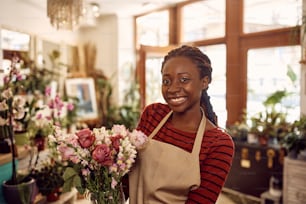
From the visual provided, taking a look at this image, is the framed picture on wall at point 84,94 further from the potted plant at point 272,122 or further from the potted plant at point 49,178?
the potted plant at point 272,122

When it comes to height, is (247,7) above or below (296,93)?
above

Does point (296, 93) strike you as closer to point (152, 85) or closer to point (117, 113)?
point (152, 85)

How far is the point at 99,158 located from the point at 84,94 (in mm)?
3371

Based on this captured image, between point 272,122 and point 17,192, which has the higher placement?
point 272,122

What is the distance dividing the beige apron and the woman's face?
0.14m

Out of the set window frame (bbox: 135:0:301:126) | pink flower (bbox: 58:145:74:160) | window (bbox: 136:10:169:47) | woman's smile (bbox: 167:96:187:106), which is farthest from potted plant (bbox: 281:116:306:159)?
pink flower (bbox: 58:145:74:160)

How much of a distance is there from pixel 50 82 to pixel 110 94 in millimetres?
1004

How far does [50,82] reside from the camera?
3.24 metres

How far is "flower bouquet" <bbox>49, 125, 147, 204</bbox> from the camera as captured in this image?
741 mm

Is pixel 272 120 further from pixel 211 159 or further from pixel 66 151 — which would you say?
pixel 66 151

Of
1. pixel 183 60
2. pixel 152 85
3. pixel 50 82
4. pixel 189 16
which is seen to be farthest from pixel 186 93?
pixel 50 82

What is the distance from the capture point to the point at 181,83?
2.84 ft

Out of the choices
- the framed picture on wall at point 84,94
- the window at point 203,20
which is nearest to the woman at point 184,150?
the window at point 203,20

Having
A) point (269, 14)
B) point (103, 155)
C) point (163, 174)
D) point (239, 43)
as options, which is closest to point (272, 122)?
point (239, 43)
